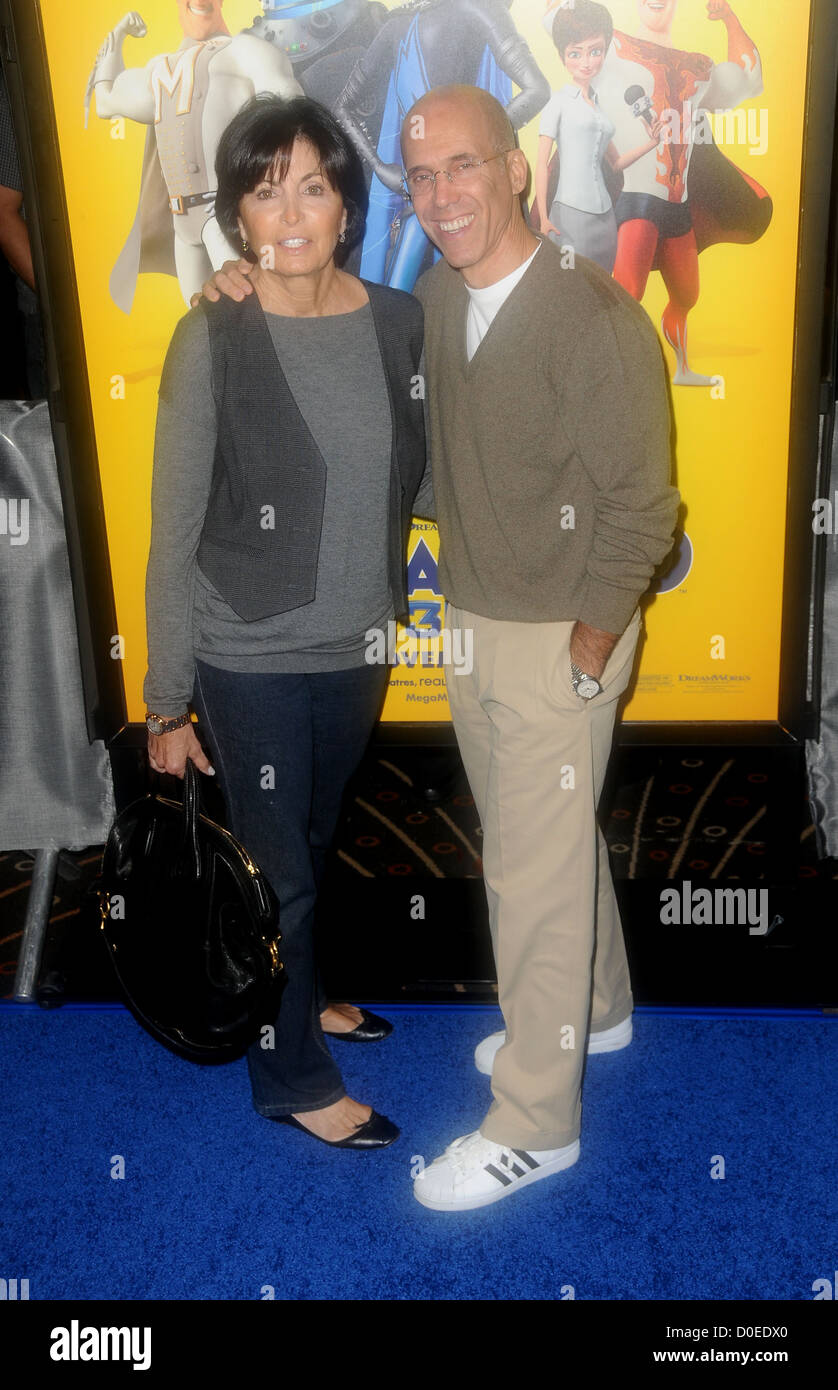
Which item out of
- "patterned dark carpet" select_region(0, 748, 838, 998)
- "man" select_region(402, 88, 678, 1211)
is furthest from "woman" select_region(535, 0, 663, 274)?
"patterned dark carpet" select_region(0, 748, 838, 998)

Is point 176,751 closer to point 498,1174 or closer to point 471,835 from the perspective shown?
point 498,1174

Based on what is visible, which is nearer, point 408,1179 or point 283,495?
point 283,495

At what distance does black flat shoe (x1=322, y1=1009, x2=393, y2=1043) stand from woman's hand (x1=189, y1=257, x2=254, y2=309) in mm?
1434

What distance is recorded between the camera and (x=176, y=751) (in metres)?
1.95

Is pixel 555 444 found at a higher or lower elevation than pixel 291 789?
higher

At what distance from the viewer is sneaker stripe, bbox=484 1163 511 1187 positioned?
2.00m

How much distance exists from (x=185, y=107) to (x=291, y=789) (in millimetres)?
1193

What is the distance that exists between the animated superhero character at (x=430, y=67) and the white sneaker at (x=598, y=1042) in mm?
1596

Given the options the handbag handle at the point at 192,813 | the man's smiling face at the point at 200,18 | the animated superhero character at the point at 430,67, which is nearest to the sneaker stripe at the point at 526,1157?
the handbag handle at the point at 192,813

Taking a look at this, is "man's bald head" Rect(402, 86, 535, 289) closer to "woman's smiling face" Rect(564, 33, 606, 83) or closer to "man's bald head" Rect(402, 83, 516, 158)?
"man's bald head" Rect(402, 83, 516, 158)

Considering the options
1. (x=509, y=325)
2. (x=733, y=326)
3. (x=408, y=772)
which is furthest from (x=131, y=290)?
(x=408, y=772)

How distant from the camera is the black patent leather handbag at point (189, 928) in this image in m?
1.92

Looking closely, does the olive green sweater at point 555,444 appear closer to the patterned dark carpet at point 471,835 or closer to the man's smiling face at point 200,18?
the man's smiling face at point 200,18

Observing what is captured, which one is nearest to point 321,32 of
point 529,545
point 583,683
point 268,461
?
point 268,461
